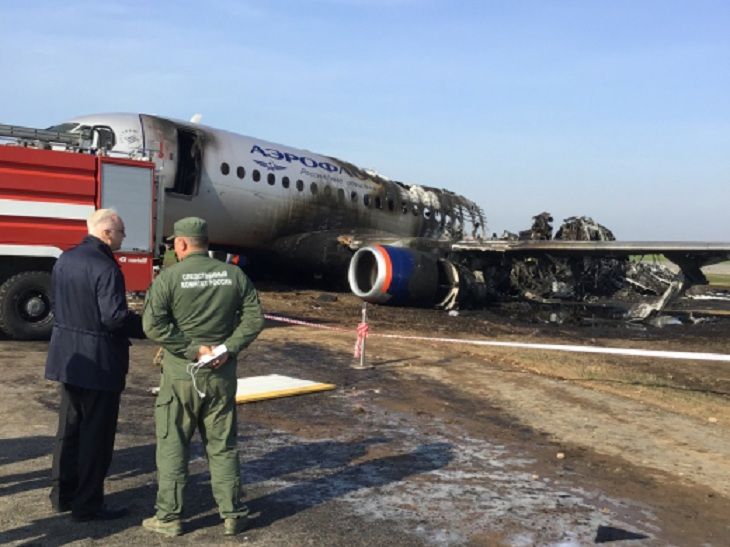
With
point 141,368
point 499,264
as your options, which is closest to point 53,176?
point 141,368

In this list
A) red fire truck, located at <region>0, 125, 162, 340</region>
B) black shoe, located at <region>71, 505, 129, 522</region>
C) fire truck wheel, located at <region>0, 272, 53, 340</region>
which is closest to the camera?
black shoe, located at <region>71, 505, 129, 522</region>

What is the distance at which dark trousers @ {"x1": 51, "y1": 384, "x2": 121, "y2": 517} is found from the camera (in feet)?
13.8

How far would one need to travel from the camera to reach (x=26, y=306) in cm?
1023

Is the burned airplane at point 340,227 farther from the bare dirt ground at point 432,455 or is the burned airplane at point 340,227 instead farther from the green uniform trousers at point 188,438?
the green uniform trousers at point 188,438

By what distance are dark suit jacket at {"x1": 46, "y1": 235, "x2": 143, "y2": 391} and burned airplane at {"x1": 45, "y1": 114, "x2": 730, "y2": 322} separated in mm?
7476

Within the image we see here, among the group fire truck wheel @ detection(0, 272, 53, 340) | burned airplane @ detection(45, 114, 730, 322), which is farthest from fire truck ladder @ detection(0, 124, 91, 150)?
fire truck wheel @ detection(0, 272, 53, 340)

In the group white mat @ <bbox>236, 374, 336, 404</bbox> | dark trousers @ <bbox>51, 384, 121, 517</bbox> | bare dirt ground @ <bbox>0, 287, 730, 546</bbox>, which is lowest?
bare dirt ground @ <bbox>0, 287, 730, 546</bbox>

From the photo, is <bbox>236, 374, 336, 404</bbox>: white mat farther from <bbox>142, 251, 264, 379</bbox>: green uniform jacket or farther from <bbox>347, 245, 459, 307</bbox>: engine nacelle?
<bbox>347, 245, 459, 307</bbox>: engine nacelle

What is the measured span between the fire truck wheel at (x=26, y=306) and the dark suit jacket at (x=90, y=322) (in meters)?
6.42

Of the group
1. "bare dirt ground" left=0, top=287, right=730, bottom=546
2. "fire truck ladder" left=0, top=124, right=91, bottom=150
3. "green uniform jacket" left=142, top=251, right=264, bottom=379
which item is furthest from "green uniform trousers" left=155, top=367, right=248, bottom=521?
"fire truck ladder" left=0, top=124, right=91, bottom=150

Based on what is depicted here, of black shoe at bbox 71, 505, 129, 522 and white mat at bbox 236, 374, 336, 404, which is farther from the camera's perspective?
white mat at bbox 236, 374, 336, 404

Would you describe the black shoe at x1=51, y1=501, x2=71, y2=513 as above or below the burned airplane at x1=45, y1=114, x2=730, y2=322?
below

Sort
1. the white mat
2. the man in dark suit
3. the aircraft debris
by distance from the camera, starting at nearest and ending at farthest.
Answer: the man in dark suit
the white mat
the aircraft debris

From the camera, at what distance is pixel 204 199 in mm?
15719
